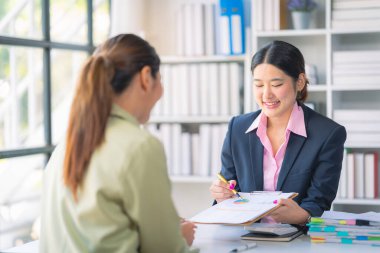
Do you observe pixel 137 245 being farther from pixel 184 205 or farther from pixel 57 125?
pixel 57 125

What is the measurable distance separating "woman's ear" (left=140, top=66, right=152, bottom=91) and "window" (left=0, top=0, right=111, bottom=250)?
8.26 feet

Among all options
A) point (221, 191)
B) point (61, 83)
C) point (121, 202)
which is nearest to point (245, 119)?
point (221, 191)

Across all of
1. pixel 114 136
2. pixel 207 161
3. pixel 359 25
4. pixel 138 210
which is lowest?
pixel 207 161

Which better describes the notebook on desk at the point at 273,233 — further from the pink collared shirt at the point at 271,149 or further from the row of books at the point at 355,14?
the row of books at the point at 355,14

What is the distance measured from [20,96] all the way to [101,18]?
107 centimetres

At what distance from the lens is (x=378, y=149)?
423 centimetres

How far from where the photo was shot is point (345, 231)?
6.79 ft

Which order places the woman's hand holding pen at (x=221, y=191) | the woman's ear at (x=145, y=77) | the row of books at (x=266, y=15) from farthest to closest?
1. the row of books at (x=266, y=15)
2. the woman's hand holding pen at (x=221, y=191)
3. the woman's ear at (x=145, y=77)

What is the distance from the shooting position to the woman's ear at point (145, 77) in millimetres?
1602

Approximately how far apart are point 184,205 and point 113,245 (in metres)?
3.14

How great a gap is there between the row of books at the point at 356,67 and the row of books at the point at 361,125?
0.18m

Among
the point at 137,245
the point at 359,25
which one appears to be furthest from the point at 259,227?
the point at 359,25

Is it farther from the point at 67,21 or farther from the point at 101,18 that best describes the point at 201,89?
the point at 67,21

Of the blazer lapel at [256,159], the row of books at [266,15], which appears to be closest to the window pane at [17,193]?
the row of books at [266,15]
